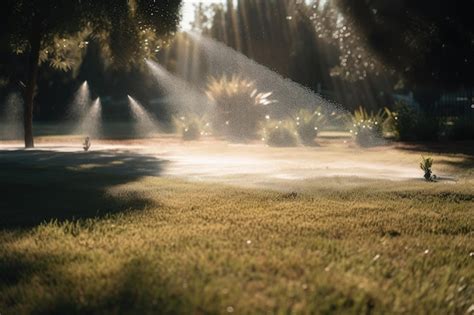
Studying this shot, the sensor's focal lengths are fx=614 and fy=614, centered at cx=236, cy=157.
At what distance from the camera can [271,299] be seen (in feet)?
14.5

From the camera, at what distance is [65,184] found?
36.6 ft

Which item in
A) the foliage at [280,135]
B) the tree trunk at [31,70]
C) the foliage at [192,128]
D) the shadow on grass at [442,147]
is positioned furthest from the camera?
the foliage at [192,128]

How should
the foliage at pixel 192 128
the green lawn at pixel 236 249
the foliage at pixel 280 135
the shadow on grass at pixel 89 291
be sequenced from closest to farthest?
the shadow on grass at pixel 89 291 → the green lawn at pixel 236 249 → the foliage at pixel 280 135 → the foliage at pixel 192 128

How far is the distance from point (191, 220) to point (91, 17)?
1555cm

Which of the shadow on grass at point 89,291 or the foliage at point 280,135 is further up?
the foliage at point 280,135

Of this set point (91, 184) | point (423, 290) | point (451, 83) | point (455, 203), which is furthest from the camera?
point (451, 83)

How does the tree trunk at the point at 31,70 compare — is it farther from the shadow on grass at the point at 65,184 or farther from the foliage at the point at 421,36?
the foliage at the point at 421,36

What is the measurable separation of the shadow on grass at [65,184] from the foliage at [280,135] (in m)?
6.51

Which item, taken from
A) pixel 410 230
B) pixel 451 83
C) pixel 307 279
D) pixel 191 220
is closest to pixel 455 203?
pixel 410 230

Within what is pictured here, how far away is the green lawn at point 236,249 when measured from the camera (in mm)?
4539

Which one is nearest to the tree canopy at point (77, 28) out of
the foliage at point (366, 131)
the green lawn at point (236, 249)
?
the foliage at point (366, 131)

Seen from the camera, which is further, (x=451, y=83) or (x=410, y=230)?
(x=451, y=83)

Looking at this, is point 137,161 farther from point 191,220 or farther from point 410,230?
point 410,230

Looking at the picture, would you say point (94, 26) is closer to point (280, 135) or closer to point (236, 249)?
point (280, 135)
